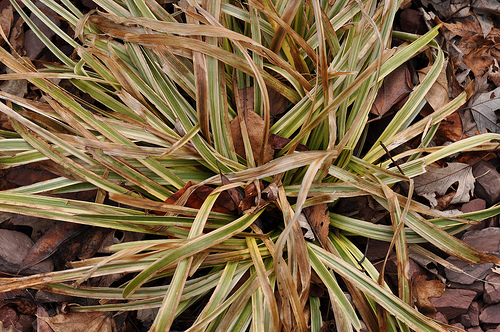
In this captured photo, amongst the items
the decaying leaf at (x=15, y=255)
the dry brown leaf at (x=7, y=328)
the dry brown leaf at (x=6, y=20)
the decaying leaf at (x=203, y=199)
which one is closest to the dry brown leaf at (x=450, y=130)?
the decaying leaf at (x=203, y=199)

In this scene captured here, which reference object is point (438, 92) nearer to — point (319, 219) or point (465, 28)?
point (465, 28)

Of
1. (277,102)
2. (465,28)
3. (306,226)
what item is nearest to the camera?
(306,226)

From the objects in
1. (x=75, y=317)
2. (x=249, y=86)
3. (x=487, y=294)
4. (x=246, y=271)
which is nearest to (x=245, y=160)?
(x=249, y=86)

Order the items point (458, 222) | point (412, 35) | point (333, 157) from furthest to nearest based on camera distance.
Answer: point (412, 35) → point (458, 222) → point (333, 157)

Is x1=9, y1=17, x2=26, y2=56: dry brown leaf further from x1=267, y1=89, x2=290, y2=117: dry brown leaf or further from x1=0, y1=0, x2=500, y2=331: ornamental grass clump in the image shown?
x1=267, y1=89, x2=290, y2=117: dry brown leaf

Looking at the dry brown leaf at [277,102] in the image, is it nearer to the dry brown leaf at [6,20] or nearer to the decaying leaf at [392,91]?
the decaying leaf at [392,91]

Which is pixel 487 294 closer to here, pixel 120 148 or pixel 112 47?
pixel 120 148

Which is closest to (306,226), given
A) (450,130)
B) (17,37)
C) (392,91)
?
(392,91)
